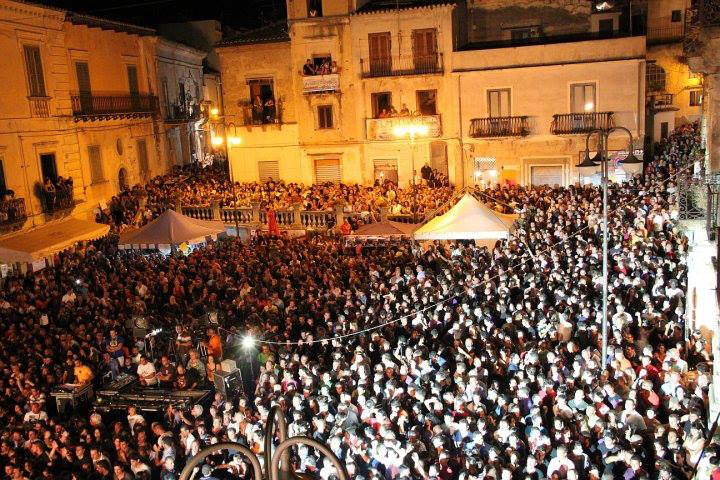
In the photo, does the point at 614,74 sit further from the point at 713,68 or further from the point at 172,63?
the point at 172,63

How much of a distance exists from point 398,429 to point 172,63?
1193 inches

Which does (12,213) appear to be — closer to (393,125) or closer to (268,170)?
(268,170)

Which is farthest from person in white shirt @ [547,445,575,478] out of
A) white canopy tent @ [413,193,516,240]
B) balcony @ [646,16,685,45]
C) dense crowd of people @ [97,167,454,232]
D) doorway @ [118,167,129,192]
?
balcony @ [646,16,685,45]

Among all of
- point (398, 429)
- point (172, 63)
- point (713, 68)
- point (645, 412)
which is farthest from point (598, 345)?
point (172, 63)

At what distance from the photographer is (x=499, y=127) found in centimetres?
2903

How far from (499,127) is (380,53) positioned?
5.87 m

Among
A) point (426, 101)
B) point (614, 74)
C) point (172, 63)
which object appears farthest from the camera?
point (172, 63)

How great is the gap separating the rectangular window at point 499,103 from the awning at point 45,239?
15.5m

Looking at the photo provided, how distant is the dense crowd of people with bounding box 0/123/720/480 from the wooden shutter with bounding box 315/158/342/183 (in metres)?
11.5

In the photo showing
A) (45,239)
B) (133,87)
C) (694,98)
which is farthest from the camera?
(694,98)

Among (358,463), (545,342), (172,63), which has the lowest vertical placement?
(358,463)

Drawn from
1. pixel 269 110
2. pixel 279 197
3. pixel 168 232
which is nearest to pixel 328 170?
pixel 269 110

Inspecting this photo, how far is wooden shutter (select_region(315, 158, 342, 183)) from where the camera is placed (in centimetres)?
3185

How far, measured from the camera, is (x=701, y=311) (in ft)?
45.5
